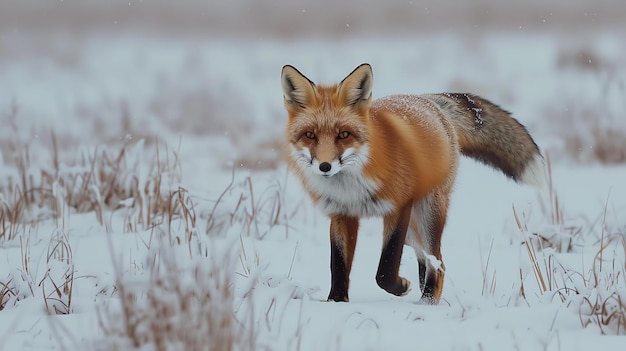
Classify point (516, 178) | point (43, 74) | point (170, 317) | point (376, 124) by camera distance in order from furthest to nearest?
point (43, 74) → point (516, 178) → point (376, 124) → point (170, 317)

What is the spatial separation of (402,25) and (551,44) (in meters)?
4.91

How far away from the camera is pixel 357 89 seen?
159 inches

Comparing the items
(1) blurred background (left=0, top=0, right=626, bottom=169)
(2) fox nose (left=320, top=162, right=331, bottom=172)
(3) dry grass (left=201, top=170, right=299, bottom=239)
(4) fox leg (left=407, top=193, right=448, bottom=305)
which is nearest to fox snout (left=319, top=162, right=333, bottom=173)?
(2) fox nose (left=320, top=162, right=331, bottom=172)

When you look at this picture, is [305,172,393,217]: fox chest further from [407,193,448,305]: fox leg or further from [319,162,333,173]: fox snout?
[407,193,448,305]: fox leg

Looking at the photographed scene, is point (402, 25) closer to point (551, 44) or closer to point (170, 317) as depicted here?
point (551, 44)

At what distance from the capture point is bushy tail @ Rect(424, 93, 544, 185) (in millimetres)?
4945

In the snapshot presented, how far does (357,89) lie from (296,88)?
1.04ft

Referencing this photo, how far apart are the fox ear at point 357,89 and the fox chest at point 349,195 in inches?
14.7

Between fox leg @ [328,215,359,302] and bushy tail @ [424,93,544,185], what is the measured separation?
1074mm

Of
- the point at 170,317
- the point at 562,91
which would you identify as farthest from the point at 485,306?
the point at 562,91

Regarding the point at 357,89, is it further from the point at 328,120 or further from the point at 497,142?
the point at 497,142

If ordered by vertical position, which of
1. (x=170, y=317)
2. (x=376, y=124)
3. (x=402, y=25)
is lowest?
(x=170, y=317)

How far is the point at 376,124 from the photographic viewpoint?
4102mm

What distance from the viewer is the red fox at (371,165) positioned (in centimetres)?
392
